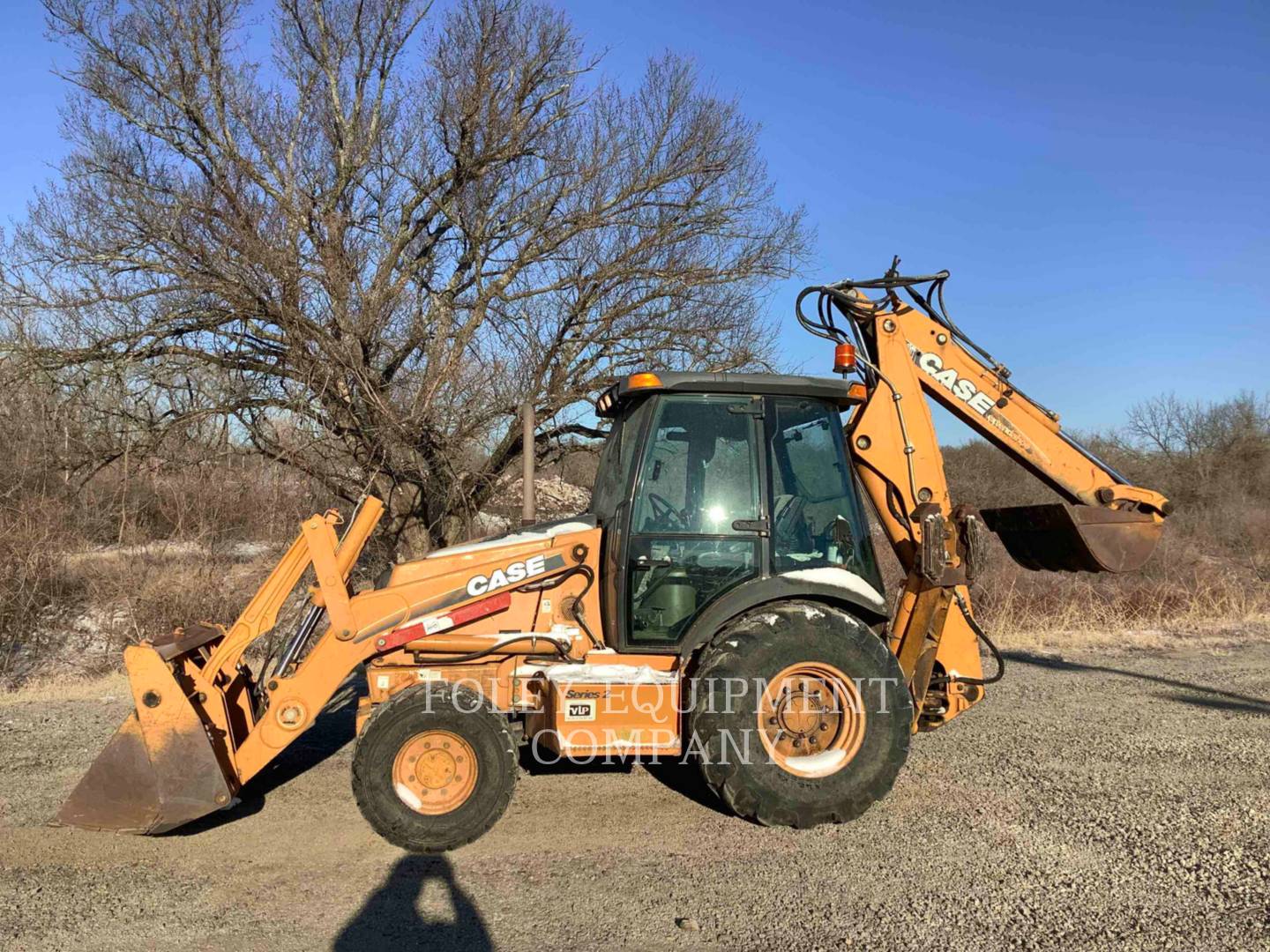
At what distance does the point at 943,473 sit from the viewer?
5.03 m

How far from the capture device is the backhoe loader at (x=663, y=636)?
4.16 metres

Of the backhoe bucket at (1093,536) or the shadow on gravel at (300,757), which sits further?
the backhoe bucket at (1093,536)

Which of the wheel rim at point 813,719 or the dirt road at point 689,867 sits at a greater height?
the wheel rim at point 813,719

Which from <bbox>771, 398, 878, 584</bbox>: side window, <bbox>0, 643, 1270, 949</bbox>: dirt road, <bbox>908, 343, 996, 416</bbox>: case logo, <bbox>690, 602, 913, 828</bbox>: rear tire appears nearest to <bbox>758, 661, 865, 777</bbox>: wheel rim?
<bbox>690, 602, 913, 828</bbox>: rear tire

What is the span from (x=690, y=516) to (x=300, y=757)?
117 inches

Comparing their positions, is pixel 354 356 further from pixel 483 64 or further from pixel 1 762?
pixel 1 762

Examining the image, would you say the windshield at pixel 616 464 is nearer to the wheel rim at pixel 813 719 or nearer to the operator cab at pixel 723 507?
the operator cab at pixel 723 507

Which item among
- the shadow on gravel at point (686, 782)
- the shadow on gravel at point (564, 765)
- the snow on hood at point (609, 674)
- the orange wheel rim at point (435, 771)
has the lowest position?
the shadow on gravel at point (686, 782)

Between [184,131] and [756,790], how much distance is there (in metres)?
10.2

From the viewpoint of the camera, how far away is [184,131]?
1057cm

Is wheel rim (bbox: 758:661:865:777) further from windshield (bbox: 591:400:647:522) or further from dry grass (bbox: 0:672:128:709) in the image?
dry grass (bbox: 0:672:128:709)

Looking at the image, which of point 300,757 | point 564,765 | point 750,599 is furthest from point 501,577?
point 300,757

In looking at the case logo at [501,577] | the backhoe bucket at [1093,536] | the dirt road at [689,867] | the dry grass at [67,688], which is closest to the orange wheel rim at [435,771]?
the dirt road at [689,867]

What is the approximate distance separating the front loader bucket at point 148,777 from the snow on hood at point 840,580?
285 centimetres
